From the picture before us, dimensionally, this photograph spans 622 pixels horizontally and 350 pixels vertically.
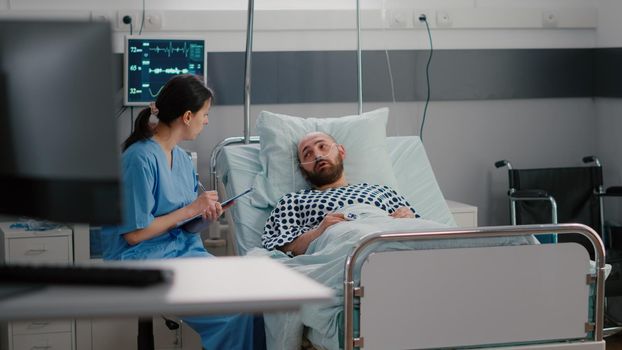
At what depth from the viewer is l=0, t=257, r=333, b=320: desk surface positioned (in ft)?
4.42

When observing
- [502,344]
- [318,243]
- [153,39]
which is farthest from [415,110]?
[502,344]

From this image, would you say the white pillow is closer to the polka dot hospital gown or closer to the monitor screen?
the polka dot hospital gown

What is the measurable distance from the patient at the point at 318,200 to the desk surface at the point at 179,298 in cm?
192

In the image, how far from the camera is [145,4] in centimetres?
453

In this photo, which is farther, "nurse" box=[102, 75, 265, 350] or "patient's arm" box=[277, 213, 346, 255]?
"patient's arm" box=[277, 213, 346, 255]

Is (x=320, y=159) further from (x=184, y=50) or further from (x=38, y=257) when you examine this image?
(x=38, y=257)

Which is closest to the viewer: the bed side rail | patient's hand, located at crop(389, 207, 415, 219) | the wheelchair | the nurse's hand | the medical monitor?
the medical monitor

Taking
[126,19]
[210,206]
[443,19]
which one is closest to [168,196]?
[210,206]

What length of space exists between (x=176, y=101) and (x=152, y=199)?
1.21 feet

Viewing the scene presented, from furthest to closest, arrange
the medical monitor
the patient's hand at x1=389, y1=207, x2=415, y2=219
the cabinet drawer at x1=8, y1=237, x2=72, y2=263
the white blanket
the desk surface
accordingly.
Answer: the cabinet drawer at x1=8, y1=237, x2=72, y2=263 → the patient's hand at x1=389, y1=207, x2=415, y2=219 → the white blanket → the medical monitor → the desk surface

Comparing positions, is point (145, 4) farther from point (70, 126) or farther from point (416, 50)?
point (70, 126)

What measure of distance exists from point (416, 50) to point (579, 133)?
3.62 ft

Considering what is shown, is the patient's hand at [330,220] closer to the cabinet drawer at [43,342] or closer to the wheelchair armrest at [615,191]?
the cabinet drawer at [43,342]

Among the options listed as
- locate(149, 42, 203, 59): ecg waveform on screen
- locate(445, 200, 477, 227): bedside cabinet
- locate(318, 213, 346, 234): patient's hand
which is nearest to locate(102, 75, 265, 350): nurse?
locate(318, 213, 346, 234): patient's hand
